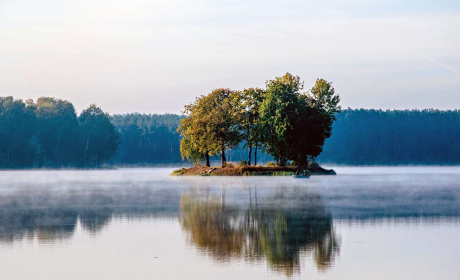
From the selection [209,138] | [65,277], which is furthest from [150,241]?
[209,138]

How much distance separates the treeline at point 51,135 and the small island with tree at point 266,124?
201 ft

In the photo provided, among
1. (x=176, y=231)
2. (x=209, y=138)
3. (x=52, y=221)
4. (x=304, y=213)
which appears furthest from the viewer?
(x=209, y=138)

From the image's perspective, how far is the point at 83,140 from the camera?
144 m

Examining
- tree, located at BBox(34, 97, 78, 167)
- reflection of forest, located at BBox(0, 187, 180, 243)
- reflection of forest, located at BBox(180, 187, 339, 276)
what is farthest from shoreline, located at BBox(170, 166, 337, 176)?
tree, located at BBox(34, 97, 78, 167)

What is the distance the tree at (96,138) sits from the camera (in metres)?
144

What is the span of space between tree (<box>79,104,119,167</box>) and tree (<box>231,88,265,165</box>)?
68166 mm

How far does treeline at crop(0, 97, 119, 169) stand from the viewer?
134375 mm

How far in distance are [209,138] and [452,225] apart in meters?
59.4

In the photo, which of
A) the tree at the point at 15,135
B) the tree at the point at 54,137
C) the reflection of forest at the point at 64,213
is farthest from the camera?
the tree at the point at 54,137

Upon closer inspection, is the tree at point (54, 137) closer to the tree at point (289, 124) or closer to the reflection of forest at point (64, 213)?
the tree at point (289, 124)

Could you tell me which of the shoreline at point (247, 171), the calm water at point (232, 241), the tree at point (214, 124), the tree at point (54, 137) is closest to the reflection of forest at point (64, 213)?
the calm water at point (232, 241)

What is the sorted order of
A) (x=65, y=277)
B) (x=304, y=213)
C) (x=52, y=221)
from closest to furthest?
(x=65, y=277) < (x=52, y=221) < (x=304, y=213)

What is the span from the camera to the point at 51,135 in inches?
5541

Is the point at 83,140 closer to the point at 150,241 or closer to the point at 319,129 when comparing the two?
the point at 319,129
